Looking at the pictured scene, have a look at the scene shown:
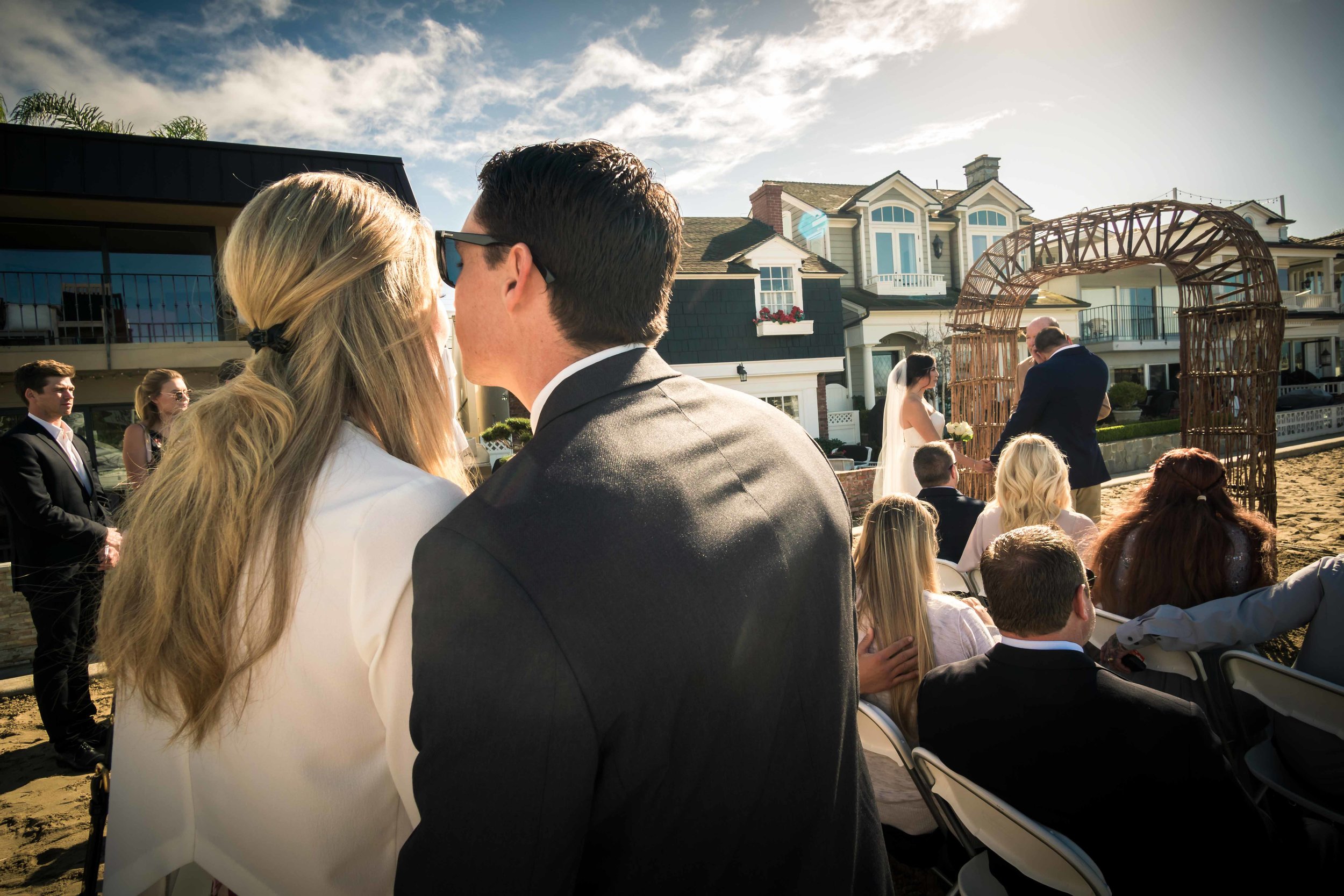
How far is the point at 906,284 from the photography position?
21.3 m

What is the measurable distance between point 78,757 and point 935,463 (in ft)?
19.3

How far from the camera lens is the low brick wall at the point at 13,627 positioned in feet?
19.5

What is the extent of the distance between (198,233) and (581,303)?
12940 millimetres

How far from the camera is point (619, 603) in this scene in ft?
2.56

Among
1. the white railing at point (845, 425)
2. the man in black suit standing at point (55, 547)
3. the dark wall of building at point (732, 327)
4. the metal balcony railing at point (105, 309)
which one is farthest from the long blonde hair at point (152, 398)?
the white railing at point (845, 425)

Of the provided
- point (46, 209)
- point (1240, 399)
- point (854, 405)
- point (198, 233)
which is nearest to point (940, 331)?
point (854, 405)

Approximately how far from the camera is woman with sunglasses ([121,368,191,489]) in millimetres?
4680

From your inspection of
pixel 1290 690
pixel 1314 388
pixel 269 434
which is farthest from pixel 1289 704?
pixel 1314 388

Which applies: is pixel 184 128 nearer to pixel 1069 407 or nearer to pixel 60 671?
pixel 60 671

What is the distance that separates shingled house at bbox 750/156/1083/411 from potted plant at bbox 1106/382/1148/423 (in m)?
2.46

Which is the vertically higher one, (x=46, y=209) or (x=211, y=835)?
(x=46, y=209)

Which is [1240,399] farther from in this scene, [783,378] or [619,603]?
[783,378]

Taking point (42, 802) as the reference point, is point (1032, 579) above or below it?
above

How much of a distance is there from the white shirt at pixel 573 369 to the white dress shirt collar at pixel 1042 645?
5.29 feet
